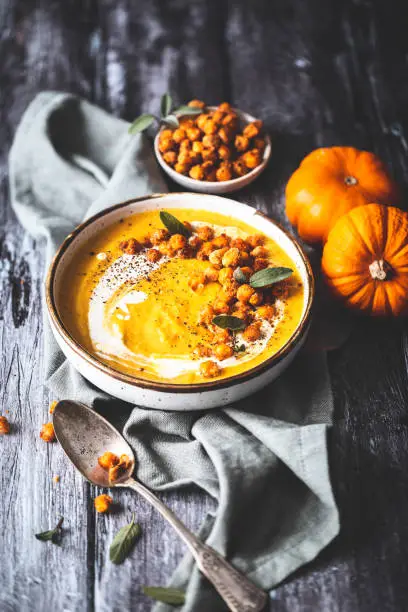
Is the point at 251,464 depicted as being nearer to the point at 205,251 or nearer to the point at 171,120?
the point at 205,251

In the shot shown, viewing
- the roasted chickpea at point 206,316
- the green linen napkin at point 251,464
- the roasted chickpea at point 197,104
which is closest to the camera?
the green linen napkin at point 251,464

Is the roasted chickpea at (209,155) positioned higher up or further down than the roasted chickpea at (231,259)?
higher up

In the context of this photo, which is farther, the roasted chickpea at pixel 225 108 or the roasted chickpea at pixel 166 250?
the roasted chickpea at pixel 225 108

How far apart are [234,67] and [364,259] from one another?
4.98 feet

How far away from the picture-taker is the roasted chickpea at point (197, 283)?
7.50 ft

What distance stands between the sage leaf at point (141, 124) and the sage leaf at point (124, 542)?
5.09 feet

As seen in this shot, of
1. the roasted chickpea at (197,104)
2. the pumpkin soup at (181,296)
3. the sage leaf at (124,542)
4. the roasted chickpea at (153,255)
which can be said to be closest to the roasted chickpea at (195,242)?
the pumpkin soup at (181,296)

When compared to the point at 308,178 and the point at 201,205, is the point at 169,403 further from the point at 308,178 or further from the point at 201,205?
the point at 308,178

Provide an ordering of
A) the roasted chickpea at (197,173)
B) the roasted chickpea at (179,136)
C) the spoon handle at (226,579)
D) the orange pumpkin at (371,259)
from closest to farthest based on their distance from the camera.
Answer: the spoon handle at (226,579)
the orange pumpkin at (371,259)
the roasted chickpea at (197,173)
the roasted chickpea at (179,136)

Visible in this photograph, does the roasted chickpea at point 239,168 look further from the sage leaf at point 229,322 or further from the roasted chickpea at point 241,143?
the sage leaf at point 229,322

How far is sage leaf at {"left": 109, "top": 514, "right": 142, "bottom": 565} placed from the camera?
6.24 ft

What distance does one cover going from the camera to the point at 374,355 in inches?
93.1

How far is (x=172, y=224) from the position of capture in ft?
7.87

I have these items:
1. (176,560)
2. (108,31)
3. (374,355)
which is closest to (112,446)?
(176,560)
